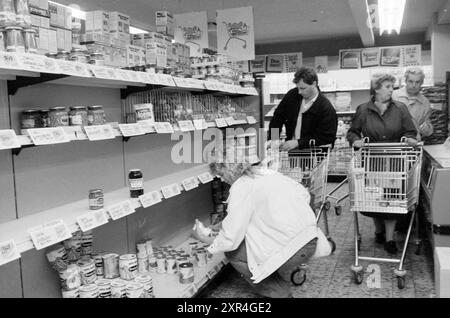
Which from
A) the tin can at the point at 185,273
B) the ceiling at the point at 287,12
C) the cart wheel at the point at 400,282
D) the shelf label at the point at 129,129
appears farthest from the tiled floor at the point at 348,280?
the ceiling at the point at 287,12

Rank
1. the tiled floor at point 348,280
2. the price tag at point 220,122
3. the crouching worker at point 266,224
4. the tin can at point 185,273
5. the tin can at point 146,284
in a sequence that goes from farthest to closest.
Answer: the price tag at point 220,122
the tiled floor at point 348,280
the tin can at point 185,273
the crouching worker at point 266,224
the tin can at point 146,284

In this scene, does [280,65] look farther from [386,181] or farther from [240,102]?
[386,181]

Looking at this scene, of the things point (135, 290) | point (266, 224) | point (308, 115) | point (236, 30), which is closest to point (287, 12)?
point (236, 30)

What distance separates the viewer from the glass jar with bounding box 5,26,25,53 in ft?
6.79

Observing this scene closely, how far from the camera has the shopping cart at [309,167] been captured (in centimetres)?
430

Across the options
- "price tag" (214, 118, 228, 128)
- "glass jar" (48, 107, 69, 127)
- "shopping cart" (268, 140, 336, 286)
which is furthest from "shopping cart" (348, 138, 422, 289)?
"glass jar" (48, 107, 69, 127)

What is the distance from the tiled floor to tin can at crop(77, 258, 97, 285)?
1.01 metres

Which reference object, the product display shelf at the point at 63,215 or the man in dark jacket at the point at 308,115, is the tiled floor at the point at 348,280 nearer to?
the product display shelf at the point at 63,215

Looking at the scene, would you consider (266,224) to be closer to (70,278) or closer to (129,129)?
(129,129)

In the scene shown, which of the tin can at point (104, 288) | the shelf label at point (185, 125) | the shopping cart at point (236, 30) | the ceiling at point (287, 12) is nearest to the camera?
the tin can at point (104, 288)

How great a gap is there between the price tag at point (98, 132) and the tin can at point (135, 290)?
941 mm

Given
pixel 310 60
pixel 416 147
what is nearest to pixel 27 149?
pixel 416 147

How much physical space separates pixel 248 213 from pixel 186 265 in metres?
0.64
